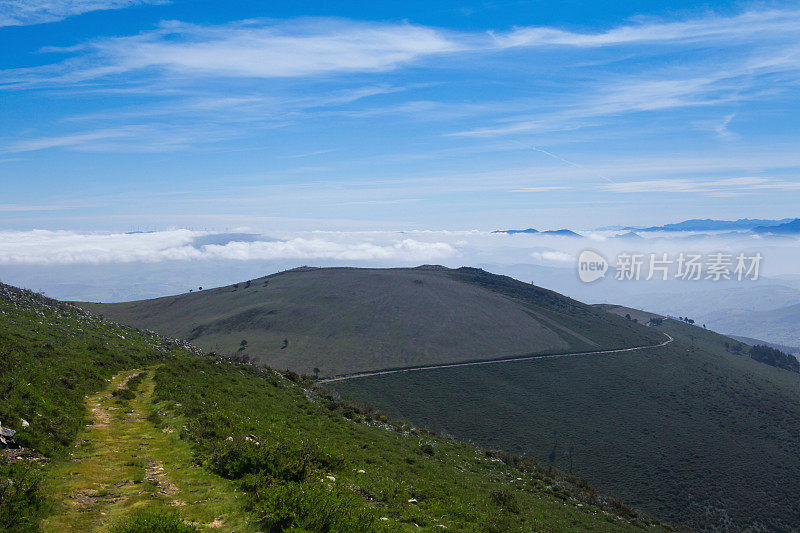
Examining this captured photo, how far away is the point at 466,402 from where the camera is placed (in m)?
91.9

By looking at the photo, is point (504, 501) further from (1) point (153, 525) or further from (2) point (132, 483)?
(1) point (153, 525)

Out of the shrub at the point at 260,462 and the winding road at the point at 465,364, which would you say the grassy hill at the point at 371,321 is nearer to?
the winding road at the point at 465,364

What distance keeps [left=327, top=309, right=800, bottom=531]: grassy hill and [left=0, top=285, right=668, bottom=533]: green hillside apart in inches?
1474

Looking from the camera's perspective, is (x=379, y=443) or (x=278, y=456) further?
(x=379, y=443)

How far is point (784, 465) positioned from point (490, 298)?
9770cm

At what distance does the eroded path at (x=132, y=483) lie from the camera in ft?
37.2

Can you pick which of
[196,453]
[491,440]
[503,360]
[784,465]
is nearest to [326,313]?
[503,360]

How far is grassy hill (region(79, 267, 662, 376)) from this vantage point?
116750 mm

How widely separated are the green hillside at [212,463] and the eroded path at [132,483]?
5 cm

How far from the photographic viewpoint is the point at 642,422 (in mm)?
89000

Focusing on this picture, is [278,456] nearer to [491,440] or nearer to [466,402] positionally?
[491,440]

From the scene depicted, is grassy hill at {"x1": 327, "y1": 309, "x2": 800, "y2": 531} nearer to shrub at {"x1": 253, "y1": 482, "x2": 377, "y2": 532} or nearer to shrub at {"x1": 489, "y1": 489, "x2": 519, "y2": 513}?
shrub at {"x1": 489, "y1": 489, "x2": 519, "y2": 513}

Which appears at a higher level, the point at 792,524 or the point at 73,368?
the point at 73,368

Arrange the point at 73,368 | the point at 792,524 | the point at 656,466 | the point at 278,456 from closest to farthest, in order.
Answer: the point at 278,456
the point at 73,368
the point at 792,524
the point at 656,466
